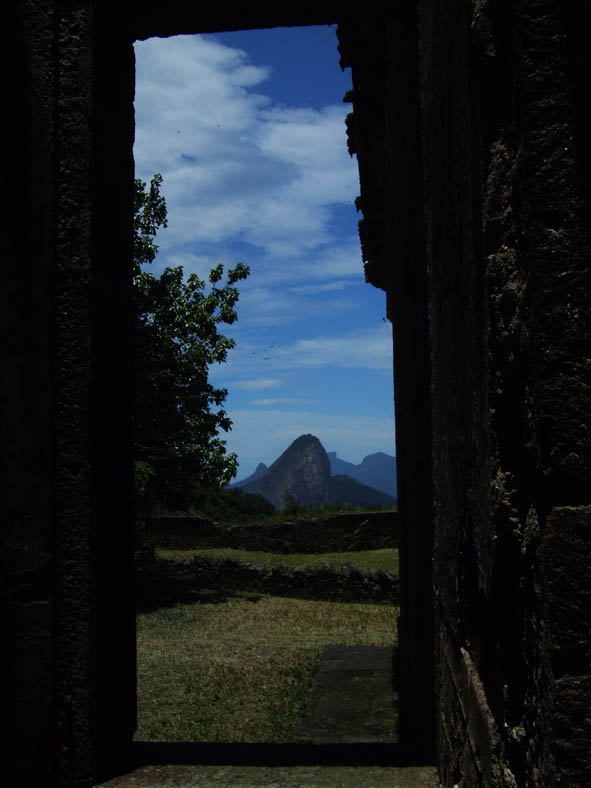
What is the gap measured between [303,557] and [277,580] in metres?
2.23

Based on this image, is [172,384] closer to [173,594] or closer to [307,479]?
[173,594]

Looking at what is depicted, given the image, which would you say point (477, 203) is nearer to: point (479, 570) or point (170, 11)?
point (479, 570)

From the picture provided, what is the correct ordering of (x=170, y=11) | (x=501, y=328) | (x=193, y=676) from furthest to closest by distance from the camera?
(x=193, y=676) < (x=170, y=11) < (x=501, y=328)

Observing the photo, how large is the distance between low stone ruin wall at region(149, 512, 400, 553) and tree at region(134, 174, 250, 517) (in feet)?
11.3

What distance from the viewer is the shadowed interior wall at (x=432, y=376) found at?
108 cm

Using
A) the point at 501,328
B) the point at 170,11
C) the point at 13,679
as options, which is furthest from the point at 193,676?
the point at 501,328

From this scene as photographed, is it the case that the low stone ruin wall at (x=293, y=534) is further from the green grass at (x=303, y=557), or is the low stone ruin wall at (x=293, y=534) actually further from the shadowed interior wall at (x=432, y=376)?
the shadowed interior wall at (x=432, y=376)

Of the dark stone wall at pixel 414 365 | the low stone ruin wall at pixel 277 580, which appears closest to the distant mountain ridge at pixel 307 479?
the low stone ruin wall at pixel 277 580

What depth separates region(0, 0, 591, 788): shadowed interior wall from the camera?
3.56 ft

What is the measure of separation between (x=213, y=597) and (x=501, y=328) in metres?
10.2

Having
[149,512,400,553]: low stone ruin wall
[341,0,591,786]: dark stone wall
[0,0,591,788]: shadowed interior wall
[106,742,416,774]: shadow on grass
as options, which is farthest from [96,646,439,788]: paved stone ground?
[149,512,400,553]: low stone ruin wall

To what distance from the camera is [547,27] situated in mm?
1109

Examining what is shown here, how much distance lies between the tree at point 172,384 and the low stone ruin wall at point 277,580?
1.57 m

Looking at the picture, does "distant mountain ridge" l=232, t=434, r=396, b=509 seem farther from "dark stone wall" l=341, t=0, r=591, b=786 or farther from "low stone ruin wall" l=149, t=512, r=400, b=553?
"dark stone wall" l=341, t=0, r=591, b=786
